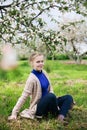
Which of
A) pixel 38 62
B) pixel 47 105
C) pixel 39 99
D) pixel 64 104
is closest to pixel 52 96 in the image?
pixel 47 105

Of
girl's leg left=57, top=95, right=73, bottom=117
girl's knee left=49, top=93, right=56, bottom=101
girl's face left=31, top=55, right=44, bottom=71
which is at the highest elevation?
girl's face left=31, top=55, right=44, bottom=71

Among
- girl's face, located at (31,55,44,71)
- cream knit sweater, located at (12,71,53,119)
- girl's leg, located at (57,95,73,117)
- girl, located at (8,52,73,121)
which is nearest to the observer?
girl's face, located at (31,55,44,71)

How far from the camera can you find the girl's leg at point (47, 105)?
6887 mm

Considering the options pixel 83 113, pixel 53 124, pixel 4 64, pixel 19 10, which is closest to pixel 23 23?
pixel 19 10

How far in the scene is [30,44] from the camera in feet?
32.4

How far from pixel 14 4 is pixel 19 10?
0.32 metres

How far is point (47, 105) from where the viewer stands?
708cm

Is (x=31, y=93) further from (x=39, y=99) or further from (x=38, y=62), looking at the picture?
(x=38, y=62)

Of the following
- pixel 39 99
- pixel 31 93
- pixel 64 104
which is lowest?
pixel 64 104

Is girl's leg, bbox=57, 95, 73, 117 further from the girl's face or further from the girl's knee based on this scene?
the girl's face

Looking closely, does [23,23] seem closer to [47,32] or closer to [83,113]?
[47,32]

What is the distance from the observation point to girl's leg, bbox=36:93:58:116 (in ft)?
22.6

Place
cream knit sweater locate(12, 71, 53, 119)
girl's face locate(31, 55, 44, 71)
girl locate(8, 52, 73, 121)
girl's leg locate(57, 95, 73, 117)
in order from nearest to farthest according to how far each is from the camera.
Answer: girl's face locate(31, 55, 44, 71) → girl locate(8, 52, 73, 121) → cream knit sweater locate(12, 71, 53, 119) → girl's leg locate(57, 95, 73, 117)

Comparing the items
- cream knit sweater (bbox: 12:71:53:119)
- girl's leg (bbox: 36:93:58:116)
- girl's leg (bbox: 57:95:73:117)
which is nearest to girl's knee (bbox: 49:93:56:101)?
girl's leg (bbox: 36:93:58:116)
